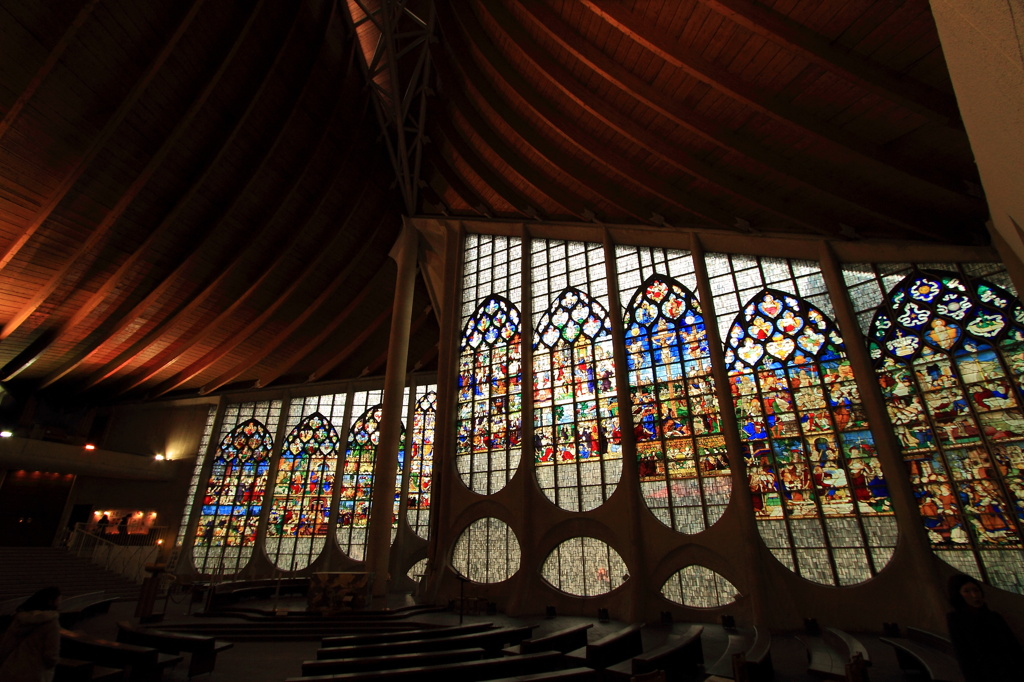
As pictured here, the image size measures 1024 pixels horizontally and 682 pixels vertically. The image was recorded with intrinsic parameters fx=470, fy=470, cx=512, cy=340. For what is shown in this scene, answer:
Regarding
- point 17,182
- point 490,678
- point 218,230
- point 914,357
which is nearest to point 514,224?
point 218,230

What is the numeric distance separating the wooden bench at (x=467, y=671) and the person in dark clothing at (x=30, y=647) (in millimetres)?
1239

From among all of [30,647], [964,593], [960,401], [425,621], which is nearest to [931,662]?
[964,593]

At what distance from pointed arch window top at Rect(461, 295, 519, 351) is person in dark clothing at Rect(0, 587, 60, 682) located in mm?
8822

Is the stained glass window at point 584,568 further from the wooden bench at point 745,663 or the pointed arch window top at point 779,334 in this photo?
the pointed arch window top at point 779,334

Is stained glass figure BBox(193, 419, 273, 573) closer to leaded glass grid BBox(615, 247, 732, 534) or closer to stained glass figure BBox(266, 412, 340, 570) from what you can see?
stained glass figure BBox(266, 412, 340, 570)

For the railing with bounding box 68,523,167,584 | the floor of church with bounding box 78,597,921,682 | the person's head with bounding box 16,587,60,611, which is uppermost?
the person's head with bounding box 16,587,60,611

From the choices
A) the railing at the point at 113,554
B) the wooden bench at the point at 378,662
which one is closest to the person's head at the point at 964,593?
the wooden bench at the point at 378,662

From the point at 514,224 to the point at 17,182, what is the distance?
900cm

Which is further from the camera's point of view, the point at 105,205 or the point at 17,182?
the point at 105,205

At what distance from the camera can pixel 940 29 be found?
6.53ft

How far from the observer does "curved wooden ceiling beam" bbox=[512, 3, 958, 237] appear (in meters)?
6.66

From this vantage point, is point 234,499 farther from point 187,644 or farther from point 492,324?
point 187,644

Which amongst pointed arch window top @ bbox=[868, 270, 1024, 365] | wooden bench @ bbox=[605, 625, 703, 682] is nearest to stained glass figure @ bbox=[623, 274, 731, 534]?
pointed arch window top @ bbox=[868, 270, 1024, 365]

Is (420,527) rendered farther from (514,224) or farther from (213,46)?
(213,46)
